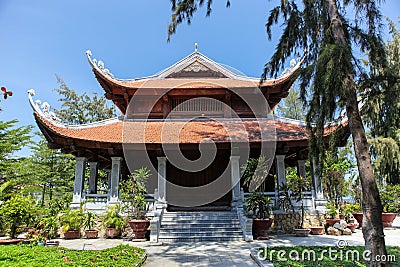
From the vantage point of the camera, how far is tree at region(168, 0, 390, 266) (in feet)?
12.5

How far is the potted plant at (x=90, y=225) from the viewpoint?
7.99 metres

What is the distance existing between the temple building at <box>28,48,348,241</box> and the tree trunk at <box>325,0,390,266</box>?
4.22 metres

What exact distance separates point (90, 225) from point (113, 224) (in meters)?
0.86

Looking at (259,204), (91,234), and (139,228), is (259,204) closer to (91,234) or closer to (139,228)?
(139,228)

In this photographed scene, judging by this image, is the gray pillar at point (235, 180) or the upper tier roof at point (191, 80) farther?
the upper tier roof at point (191, 80)

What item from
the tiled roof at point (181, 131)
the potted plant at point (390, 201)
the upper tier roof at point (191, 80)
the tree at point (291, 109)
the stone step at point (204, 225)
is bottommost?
the stone step at point (204, 225)

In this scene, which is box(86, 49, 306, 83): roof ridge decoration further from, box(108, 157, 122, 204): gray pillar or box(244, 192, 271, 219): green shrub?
box(244, 192, 271, 219): green shrub

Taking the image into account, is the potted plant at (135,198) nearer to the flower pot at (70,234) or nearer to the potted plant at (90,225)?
the potted plant at (90,225)

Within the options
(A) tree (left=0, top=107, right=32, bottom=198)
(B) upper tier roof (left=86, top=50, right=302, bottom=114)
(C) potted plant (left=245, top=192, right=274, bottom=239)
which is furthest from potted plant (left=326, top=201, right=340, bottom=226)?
(A) tree (left=0, top=107, right=32, bottom=198)

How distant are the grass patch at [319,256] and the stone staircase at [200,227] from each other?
6.47 ft

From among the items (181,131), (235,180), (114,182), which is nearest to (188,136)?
(181,131)

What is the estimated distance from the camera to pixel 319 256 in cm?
493

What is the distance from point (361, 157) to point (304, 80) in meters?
1.57

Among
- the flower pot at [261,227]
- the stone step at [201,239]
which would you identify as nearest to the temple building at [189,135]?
the flower pot at [261,227]
